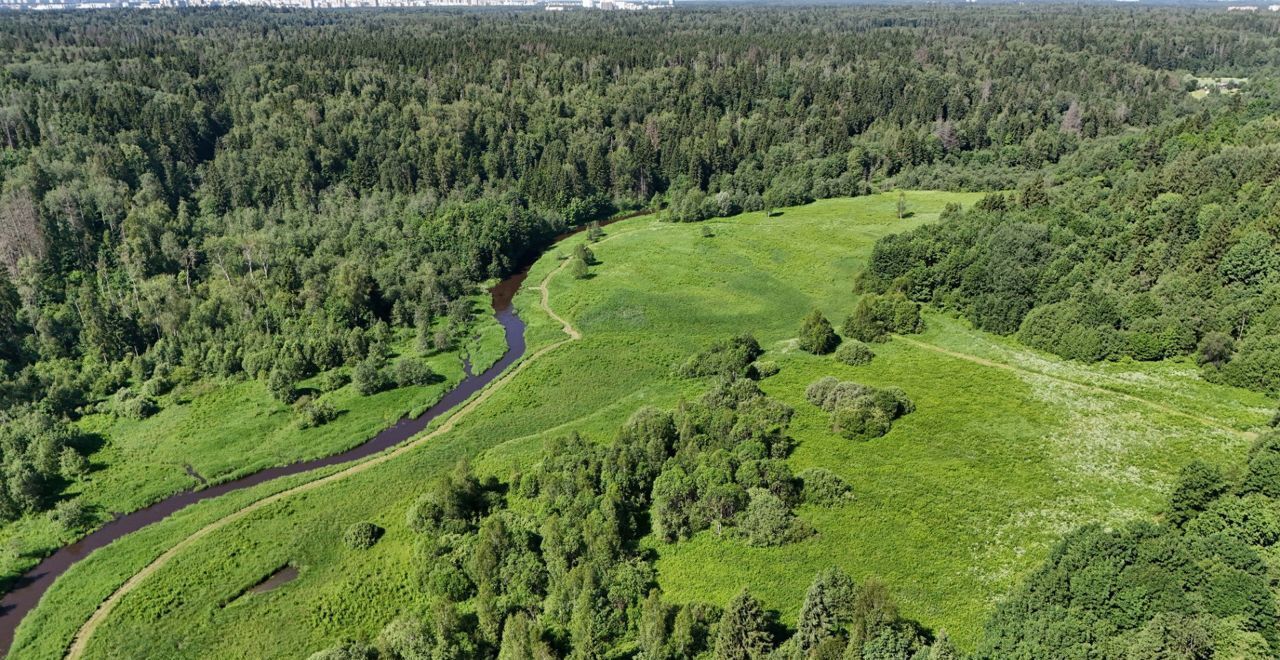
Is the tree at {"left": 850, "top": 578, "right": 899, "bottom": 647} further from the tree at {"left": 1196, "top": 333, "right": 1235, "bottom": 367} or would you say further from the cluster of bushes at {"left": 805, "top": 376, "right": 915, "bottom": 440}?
the tree at {"left": 1196, "top": 333, "right": 1235, "bottom": 367}

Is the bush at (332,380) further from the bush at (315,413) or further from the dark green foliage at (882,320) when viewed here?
the dark green foliage at (882,320)

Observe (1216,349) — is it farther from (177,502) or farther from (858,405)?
(177,502)

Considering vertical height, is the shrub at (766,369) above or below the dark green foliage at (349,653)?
above

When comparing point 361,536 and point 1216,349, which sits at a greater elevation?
point 1216,349

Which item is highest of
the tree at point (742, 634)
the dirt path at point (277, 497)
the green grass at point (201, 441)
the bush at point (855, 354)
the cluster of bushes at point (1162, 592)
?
the cluster of bushes at point (1162, 592)

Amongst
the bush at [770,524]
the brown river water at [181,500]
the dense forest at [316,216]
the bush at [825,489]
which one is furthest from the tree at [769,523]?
the dense forest at [316,216]

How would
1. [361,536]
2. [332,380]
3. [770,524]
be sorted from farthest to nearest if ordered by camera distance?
[332,380] < [361,536] < [770,524]

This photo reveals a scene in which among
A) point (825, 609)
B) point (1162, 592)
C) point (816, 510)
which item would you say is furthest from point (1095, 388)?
point (825, 609)

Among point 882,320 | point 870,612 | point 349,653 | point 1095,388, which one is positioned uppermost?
point 870,612
